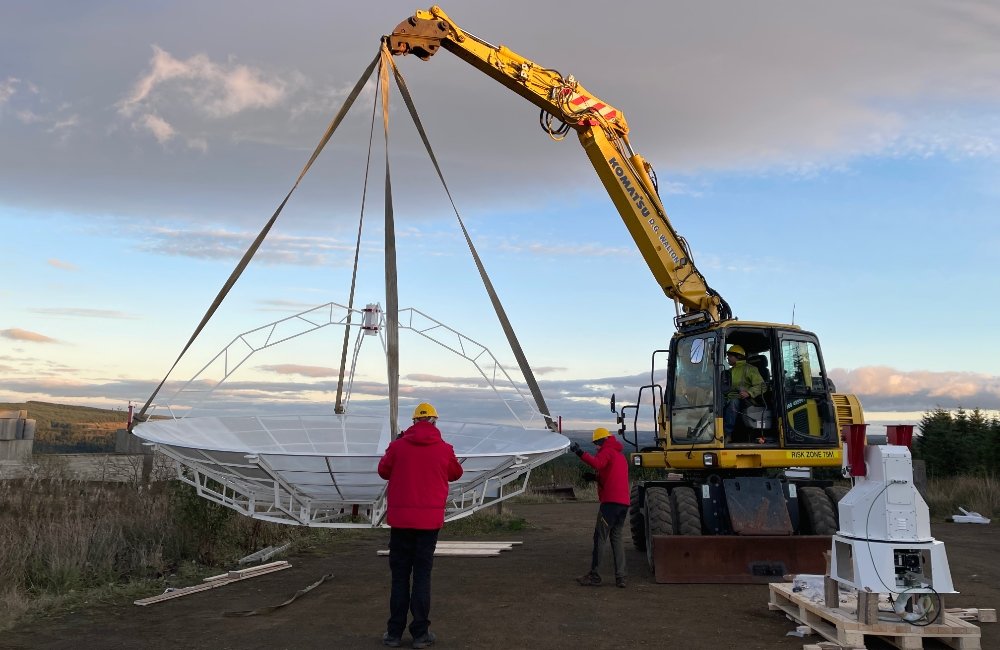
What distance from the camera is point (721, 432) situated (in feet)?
35.8

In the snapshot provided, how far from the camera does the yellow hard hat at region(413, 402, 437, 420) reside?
7316mm

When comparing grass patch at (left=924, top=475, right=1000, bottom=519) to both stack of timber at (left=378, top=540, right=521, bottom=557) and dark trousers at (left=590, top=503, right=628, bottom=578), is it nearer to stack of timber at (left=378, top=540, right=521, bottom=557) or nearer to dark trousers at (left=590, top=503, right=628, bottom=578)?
stack of timber at (left=378, top=540, right=521, bottom=557)

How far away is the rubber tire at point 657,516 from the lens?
10.5 m

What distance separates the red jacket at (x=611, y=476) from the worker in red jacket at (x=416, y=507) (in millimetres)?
3434

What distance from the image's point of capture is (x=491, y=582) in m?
10.5

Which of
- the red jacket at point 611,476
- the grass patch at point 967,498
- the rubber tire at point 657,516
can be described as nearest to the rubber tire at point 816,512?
the rubber tire at point 657,516

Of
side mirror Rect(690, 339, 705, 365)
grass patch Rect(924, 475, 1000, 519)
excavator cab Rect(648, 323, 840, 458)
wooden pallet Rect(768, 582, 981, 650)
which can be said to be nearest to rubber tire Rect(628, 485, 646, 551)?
excavator cab Rect(648, 323, 840, 458)

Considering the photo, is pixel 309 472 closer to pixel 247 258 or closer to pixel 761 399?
pixel 247 258

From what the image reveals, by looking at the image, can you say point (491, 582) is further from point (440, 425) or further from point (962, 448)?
point (962, 448)

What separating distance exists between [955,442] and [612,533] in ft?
93.4

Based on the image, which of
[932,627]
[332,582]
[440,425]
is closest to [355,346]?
[440,425]

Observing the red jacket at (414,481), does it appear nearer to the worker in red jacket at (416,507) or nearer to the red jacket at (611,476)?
the worker in red jacket at (416,507)

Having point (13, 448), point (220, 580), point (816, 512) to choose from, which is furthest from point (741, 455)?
point (13, 448)

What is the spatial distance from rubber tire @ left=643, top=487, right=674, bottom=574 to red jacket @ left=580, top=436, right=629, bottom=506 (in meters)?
0.54
